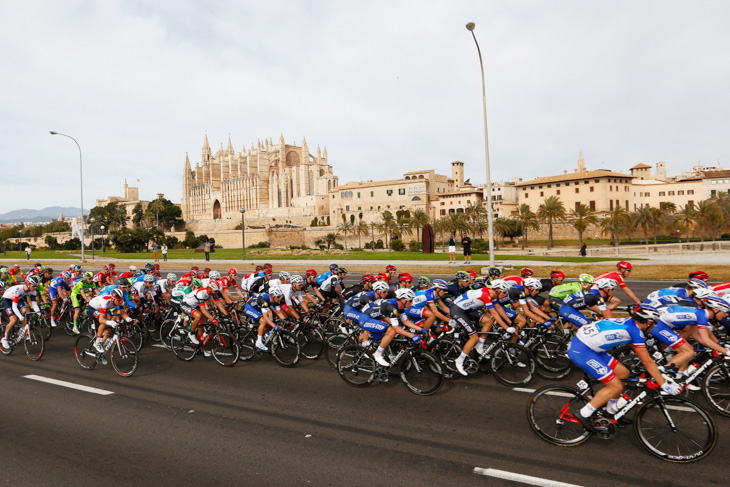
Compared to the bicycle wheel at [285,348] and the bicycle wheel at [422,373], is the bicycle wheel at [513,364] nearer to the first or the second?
the bicycle wheel at [422,373]

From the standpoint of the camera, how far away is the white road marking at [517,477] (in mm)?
4588

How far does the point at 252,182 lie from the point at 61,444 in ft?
438

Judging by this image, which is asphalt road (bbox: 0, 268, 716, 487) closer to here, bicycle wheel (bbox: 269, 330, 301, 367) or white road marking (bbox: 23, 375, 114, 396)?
white road marking (bbox: 23, 375, 114, 396)

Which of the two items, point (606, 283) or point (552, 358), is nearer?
point (606, 283)

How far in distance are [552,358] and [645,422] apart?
9.35ft

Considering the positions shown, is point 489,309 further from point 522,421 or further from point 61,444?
point 61,444

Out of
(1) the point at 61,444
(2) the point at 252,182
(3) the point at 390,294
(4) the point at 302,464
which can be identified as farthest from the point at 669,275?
(2) the point at 252,182

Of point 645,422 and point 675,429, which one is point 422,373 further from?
point 675,429

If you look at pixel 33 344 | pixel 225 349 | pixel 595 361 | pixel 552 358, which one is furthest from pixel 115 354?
pixel 595 361

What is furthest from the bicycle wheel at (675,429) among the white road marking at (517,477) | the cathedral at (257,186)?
the cathedral at (257,186)

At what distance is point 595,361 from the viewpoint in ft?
17.2

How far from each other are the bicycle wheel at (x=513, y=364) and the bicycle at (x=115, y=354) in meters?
6.68

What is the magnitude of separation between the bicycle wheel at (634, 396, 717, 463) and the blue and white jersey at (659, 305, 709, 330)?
114 cm

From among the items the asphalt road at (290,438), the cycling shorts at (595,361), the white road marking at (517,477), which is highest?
the cycling shorts at (595,361)
